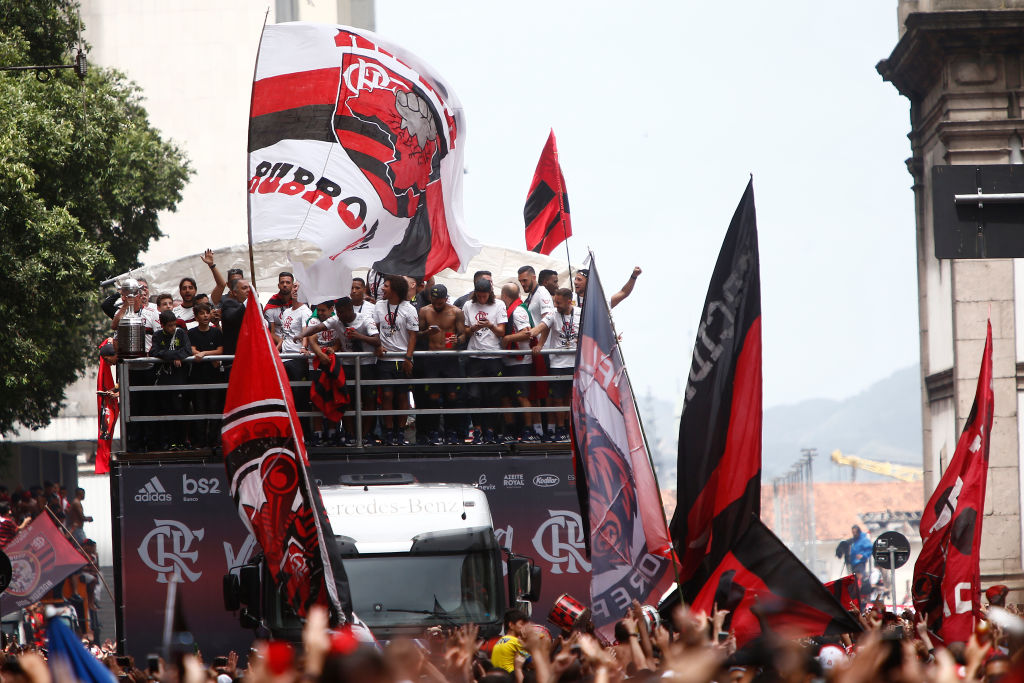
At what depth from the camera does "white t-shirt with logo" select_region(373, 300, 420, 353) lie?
15.5m

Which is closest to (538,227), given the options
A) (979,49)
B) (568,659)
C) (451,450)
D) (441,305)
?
(441,305)

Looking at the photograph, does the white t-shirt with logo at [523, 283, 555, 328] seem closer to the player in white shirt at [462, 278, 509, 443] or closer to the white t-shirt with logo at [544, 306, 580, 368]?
the white t-shirt with logo at [544, 306, 580, 368]

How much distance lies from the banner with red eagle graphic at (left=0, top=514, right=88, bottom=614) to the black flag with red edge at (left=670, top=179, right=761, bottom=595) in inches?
446

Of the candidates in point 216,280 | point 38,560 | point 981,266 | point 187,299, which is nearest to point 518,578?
point 187,299

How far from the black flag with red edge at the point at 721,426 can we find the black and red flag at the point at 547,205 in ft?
28.9

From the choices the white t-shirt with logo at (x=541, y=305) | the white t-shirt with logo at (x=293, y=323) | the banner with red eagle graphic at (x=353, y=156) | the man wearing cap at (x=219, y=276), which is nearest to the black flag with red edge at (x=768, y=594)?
the banner with red eagle graphic at (x=353, y=156)

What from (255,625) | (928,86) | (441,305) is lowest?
(255,625)

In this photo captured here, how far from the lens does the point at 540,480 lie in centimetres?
1456

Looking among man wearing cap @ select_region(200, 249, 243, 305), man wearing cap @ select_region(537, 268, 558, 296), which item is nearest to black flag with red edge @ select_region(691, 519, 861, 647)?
man wearing cap @ select_region(537, 268, 558, 296)

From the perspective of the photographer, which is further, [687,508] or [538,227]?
[538,227]

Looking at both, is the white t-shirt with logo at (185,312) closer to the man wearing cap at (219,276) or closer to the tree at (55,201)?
the man wearing cap at (219,276)

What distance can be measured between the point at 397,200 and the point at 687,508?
20.6ft

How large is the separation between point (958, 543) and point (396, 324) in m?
5.93

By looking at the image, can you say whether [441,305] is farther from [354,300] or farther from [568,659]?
[568,659]
